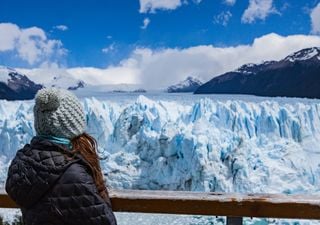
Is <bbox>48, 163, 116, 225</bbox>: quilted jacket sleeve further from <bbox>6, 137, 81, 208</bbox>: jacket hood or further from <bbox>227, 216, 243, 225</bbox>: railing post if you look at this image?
<bbox>227, 216, 243, 225</bbox>: railing post

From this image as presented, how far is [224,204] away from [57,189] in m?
0.62

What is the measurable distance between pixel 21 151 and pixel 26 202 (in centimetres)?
13

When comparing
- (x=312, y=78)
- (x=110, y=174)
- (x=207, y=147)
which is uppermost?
(x=312, y=78)

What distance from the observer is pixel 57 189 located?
1144 millimetres

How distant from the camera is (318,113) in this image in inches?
465

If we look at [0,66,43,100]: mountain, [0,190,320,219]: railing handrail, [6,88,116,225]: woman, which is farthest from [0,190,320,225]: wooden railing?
[0,66,43,100]: mountain

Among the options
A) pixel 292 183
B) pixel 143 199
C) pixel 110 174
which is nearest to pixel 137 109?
pixel 110 174

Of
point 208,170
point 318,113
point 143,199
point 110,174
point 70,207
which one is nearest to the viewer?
point 70,207

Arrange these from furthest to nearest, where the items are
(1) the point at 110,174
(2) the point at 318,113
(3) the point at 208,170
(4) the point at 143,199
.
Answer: (2) the point at 318,113
(1) the point at 110,174
(3) the point at 208,170
(4) the point at 143,199

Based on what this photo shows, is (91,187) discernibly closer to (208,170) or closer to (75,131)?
(75,131)

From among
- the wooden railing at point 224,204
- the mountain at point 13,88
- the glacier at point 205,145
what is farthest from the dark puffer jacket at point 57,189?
the mountain at point 13,88

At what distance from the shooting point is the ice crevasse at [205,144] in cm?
1027

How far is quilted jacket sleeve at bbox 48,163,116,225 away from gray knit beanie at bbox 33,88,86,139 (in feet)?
0.33

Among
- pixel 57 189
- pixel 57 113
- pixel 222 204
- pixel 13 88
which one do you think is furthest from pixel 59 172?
pixel 13 88
